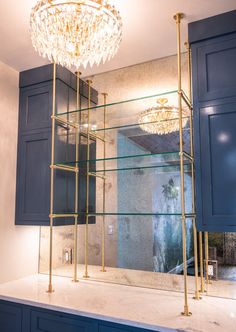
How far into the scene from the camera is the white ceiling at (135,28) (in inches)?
72.1

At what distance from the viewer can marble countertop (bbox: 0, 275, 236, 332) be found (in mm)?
1628

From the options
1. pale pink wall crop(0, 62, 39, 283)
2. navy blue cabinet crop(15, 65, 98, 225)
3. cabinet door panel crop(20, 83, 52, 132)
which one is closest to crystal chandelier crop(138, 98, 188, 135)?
navy blue cabinet crop(15, 65, 98, 225)

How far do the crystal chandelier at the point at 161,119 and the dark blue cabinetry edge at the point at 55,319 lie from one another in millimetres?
1303

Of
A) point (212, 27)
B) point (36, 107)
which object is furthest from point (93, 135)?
point (212, 27)

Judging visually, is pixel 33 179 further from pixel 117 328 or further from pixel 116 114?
pixel 117 328

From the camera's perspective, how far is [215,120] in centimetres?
188

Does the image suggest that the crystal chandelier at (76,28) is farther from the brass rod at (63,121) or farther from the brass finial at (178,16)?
the brass rod at (63,121)

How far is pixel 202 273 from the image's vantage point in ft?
6.88

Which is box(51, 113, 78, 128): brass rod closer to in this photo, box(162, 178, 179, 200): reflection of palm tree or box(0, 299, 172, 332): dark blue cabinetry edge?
box(162, 178, 179, 200): reflection of palm tree

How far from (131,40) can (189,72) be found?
1.63 feet

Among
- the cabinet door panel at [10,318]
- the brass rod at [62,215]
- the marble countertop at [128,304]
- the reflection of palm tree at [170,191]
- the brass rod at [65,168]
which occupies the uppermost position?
the brass rod at [65,168]

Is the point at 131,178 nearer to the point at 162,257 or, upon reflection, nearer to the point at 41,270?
the point at 162,257

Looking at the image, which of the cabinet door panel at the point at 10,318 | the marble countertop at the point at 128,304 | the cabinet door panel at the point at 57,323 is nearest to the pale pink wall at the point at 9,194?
the marble countertop at the point at 128,304

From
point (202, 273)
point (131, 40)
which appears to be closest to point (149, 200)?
point (202, 273)
